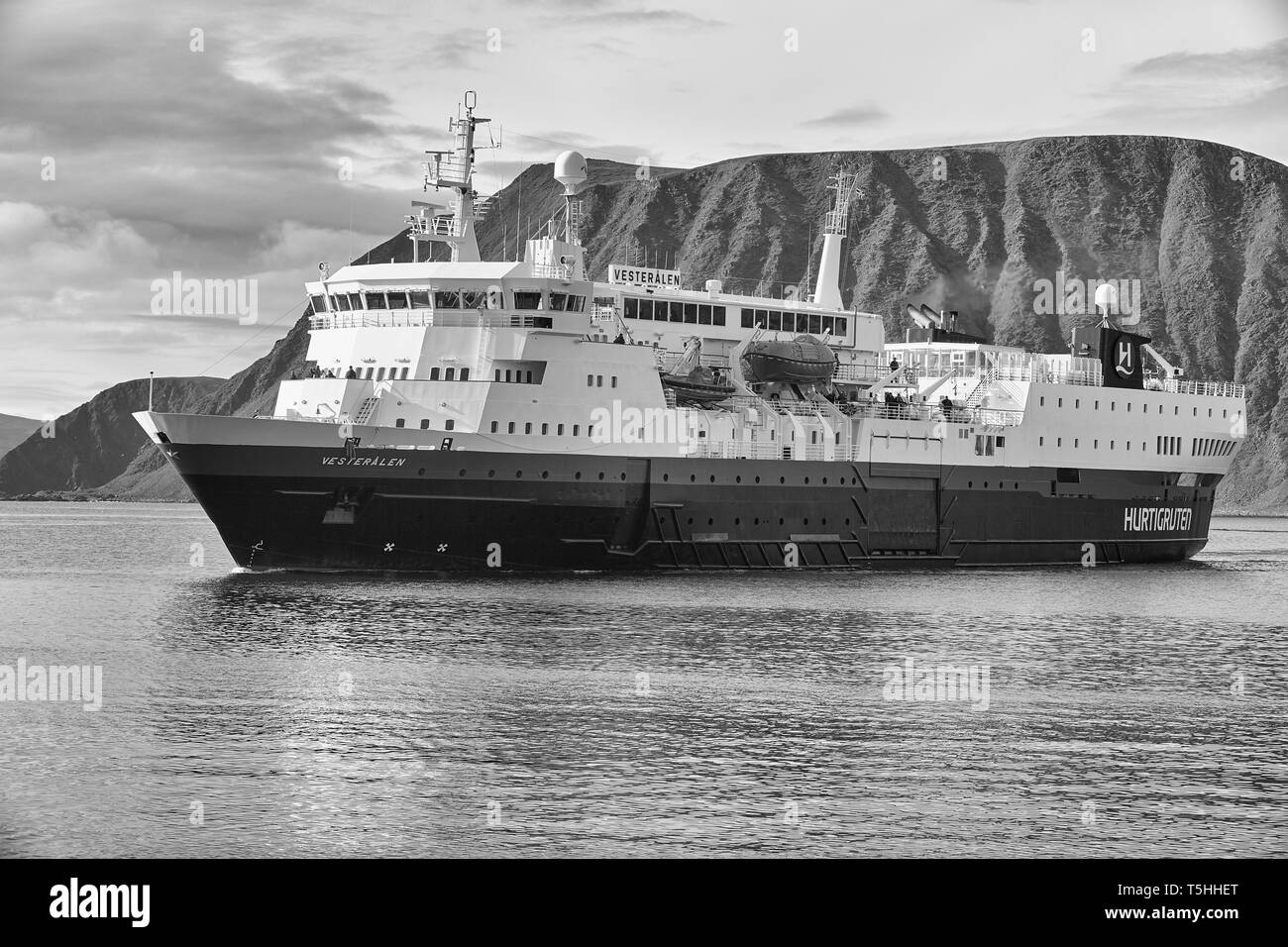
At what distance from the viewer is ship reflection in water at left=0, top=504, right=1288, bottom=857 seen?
47.2ft

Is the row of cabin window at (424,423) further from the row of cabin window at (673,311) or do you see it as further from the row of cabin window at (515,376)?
the row of cabin window at (673,311)

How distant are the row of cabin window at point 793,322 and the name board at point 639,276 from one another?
2.54m

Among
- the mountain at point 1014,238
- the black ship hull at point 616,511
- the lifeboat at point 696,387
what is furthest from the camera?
the mountain at point 1014,238

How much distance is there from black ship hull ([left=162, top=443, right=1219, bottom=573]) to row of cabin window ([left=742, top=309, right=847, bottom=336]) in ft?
17.3

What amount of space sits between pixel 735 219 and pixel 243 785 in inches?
5750

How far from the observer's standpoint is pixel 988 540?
45844 millimetres

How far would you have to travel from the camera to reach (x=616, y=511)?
37.4m

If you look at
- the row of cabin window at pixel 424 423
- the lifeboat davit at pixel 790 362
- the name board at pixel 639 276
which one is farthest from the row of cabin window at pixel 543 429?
the lifeboat davit at pixel 790 362

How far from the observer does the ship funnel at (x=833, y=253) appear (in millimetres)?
48938

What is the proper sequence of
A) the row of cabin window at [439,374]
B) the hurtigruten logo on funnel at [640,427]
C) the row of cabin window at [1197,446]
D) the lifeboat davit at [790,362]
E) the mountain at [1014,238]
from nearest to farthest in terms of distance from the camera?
1. the row of cabin window at [439,374]
2. the hurtigruten logo on funnel at [640,427]
3. the lifeboat davit at [790,362]
4. the row of cabin window at [1197,446]
5. the mountain at [1014,238]

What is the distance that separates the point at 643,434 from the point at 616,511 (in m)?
2.28

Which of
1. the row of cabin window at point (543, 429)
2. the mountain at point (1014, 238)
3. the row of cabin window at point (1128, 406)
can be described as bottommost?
the row of cabin window at point (543, 429)

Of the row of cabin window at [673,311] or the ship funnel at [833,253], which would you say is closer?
the row of cabin window at [673,311]

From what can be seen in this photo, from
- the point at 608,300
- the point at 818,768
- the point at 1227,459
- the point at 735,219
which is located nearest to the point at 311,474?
the point at 608,300
